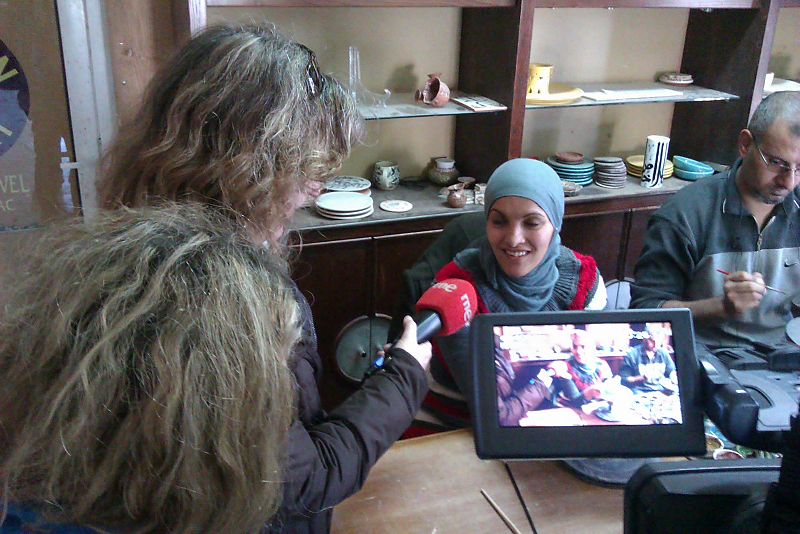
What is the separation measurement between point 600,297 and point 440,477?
0.80 metres

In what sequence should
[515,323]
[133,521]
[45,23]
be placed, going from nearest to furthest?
[133,521] < [515,323] < [45,23]

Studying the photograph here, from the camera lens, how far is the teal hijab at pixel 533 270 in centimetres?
182

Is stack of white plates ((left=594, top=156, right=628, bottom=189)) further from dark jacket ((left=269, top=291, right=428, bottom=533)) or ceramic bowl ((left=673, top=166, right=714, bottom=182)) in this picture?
dark jacket ((left=269, top=291, right=428, bottom=533))

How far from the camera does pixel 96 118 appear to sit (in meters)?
2.43

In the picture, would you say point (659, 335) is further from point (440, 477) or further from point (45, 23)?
point (45, 23)

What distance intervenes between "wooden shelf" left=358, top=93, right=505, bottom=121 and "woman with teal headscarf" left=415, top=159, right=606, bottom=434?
754 millimetres

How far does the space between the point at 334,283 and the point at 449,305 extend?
1440 mm

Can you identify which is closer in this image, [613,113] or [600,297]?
[600,297]

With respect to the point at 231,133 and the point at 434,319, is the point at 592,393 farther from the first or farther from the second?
the point at 231,133

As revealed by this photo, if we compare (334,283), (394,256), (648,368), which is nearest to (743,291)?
(648,368)

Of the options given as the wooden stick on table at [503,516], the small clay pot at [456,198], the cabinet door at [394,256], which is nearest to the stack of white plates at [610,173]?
the small clay pot at [456,198]

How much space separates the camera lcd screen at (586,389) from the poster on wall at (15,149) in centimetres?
199

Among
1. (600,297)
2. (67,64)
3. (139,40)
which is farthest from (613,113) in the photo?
(67,64)

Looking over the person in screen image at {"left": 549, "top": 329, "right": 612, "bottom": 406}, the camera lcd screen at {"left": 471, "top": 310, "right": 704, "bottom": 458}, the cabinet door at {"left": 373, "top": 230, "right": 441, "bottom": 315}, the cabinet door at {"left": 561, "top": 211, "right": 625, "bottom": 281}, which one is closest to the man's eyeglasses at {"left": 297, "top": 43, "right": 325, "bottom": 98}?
the camera lcd screen at {"left": 471, "top": 310, "right": 704, "bottom": 458}
